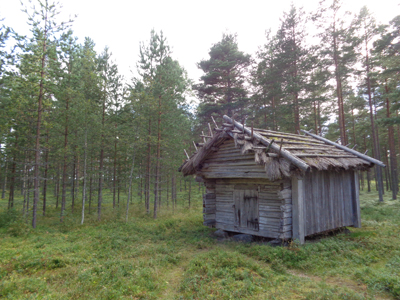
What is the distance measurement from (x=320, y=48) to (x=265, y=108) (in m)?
6.41

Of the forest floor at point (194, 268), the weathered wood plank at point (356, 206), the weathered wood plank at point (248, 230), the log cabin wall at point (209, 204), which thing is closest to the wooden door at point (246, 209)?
the weathered wood plank at point (248, 230)

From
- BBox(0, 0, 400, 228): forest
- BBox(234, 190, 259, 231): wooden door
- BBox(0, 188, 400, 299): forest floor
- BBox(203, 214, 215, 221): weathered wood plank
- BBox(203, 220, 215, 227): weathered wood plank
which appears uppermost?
BBox(0, 0, 400, 228): forest

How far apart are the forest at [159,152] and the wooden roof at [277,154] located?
122 centimetres

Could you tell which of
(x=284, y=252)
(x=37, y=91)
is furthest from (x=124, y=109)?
(x=284, y=252)

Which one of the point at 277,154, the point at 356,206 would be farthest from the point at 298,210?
the point at 356,206

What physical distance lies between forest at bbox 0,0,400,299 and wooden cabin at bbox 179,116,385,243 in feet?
2.94

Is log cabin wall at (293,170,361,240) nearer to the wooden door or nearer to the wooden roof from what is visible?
the wooden roof

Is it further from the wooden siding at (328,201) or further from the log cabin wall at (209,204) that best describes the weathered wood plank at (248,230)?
the wooden siding at (328,201)

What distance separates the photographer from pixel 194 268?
6652 millimetres

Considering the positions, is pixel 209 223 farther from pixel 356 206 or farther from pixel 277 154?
pixel 356 206

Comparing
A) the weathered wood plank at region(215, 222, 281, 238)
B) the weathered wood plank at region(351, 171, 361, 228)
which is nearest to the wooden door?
the weathered wood plank at region(215, 222, 281, 238)

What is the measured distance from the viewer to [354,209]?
10906 millimetres

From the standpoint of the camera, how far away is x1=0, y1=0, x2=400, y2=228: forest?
510 inches

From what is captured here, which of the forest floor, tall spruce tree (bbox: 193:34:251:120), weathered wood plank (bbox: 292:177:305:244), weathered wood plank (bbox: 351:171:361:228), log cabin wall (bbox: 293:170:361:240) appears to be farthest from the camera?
tall spruce tree (bbox: 193:34:251:120)
